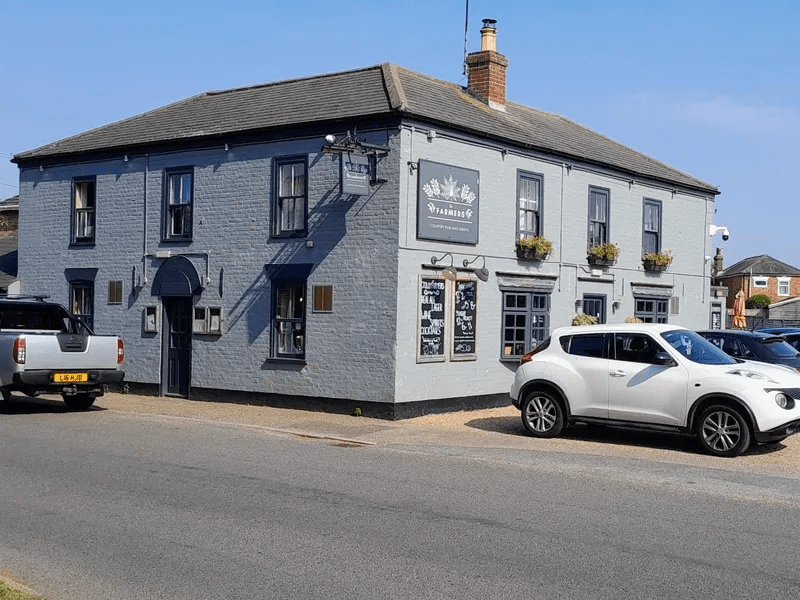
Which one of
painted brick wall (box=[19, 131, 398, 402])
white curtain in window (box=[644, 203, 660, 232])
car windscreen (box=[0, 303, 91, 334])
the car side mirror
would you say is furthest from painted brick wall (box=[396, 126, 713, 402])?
car windscreen (box=[0, 303, 91, 334])

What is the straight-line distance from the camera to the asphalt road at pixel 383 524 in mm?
6742

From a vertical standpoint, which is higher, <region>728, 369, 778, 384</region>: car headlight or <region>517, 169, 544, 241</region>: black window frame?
<region>517, 169, 544, 241</region>: black window frame

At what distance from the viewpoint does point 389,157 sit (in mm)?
18031

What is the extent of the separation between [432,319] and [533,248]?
338 centimetres

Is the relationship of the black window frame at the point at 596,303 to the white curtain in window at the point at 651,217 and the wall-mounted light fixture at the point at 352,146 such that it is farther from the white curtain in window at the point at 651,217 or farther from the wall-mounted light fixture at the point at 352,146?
the wall-mounted light fixture at the point at 352,146

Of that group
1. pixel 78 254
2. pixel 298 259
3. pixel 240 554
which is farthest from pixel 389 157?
pixel 240 554

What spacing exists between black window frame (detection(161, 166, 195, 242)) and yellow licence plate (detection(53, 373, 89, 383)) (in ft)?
15.6

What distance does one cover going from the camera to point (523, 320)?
825 inches

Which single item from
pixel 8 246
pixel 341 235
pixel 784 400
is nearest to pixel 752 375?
pixel 784 400

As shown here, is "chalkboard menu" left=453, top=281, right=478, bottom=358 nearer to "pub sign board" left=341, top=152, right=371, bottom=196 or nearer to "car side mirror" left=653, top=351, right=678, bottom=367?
"pub sign board" left=341, top=152, right=371, bottom=196

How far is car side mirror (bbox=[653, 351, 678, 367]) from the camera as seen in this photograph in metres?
13.8

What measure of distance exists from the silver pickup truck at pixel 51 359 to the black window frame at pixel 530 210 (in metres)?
8.62

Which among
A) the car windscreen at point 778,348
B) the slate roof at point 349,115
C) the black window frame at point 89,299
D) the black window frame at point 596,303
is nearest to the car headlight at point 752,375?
the car windscreen at point 778,348

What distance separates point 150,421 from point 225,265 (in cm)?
468
